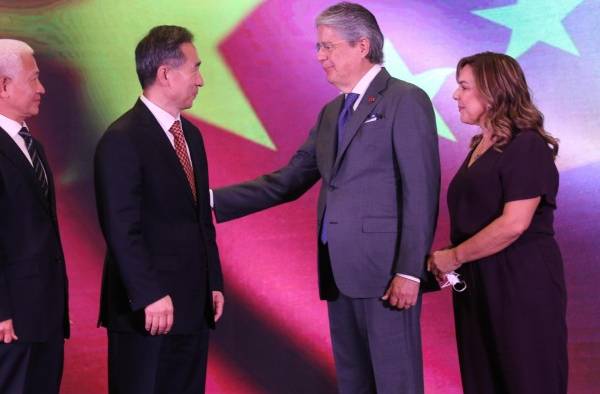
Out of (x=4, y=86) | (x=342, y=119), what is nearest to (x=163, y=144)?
(x=4, y=86)

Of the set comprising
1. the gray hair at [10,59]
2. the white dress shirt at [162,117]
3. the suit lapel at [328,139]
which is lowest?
the suit lapel at [328,139]

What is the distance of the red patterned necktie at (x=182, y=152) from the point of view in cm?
289

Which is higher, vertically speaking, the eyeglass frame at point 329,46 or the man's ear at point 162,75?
the eyeglass frame at point 329,46

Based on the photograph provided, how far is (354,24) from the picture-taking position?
300 cm

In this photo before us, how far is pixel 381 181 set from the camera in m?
2.89

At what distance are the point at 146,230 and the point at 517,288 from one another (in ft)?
3.86

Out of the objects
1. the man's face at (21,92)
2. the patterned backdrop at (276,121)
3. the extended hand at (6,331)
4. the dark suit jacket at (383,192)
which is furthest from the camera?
the patterned backdrop at (276,121)

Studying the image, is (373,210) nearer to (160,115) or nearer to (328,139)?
(328,139)

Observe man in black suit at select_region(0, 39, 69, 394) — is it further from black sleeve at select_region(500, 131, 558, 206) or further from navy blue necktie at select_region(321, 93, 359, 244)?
black sleeve at select_region(500, 131, 558, 206)

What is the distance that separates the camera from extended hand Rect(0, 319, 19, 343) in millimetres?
2510

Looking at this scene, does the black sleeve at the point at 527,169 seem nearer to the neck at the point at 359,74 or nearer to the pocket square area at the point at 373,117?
the pocket square area at the point at 373,117

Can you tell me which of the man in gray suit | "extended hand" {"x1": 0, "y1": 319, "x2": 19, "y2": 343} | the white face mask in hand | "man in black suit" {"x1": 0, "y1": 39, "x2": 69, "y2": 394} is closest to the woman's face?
the man in gray suit

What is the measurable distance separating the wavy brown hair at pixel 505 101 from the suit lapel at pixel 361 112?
33 centimetres

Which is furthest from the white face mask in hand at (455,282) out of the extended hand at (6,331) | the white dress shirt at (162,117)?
the extended hand at (6,331)
